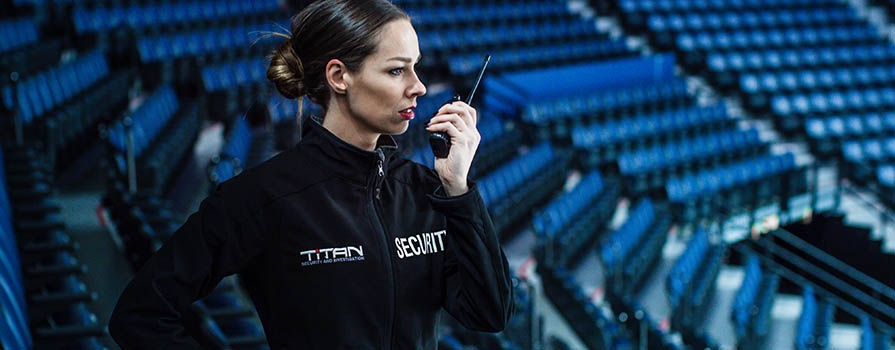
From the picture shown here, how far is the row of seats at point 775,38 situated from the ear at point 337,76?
11.0 ft

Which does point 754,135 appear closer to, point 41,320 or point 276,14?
point 276,14

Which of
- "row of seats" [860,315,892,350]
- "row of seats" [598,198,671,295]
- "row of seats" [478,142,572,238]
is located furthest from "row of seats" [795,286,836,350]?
"row of seats" [478,142,572,238]

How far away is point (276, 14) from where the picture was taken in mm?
→ 2822

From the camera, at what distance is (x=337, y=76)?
322 mm

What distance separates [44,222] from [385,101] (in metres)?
Answer: 0.78

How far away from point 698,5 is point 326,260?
3709 millimetres

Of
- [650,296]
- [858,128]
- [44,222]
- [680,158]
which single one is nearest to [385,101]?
[44,222]

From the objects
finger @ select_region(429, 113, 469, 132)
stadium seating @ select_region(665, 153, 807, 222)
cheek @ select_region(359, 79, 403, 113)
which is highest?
cheek @ select_region(359, 79, 403, 113)

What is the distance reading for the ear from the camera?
32cm

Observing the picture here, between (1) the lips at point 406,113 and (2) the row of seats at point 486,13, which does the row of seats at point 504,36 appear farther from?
(1) the lips at point 406,113

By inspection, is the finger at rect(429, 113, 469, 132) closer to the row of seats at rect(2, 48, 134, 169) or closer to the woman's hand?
the woman's hand

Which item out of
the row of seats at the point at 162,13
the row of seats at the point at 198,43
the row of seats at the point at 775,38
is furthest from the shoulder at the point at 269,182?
the row of seats at the point at 775,38

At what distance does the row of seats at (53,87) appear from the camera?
140 centimetres

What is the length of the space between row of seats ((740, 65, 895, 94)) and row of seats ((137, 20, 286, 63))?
76.6 inches
